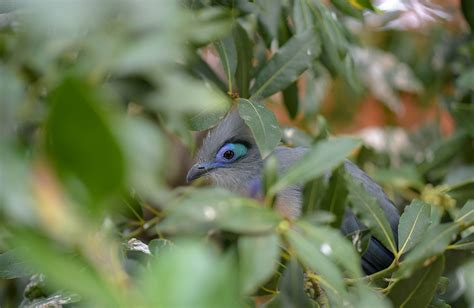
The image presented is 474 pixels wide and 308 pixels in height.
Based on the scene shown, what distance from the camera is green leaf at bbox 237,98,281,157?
1926mm

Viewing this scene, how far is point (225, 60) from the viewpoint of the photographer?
233 centimetres

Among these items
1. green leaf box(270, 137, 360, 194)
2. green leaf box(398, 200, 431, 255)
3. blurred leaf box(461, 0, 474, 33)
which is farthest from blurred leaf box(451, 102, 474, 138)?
green leaf box(270, 137, 360, 194)

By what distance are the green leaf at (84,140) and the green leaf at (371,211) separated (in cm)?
103

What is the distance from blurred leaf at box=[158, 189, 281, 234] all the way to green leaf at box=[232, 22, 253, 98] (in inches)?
44.2

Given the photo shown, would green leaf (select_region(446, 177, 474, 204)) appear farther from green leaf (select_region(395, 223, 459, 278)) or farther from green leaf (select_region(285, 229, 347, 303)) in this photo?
green leaf (select_region(285, 229, 347, 303))

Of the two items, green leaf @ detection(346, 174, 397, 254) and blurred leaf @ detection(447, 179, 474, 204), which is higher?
green leaf @ detection(346, 174, 397, 254)

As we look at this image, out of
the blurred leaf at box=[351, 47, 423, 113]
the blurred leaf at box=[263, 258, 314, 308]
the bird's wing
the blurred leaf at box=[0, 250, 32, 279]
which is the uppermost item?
the blurred leaf at box=[263, 258, 314, 308]

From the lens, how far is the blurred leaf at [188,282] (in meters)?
0.94

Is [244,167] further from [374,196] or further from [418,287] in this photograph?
[418,287]

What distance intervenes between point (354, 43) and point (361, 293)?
1.82m

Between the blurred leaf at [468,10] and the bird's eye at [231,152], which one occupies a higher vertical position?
the blurred leaf at [468,10]

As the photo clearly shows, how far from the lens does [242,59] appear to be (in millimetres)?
2389

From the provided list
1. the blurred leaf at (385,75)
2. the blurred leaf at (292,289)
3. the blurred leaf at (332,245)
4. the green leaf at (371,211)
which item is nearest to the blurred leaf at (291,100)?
the green leaf at (371,211)

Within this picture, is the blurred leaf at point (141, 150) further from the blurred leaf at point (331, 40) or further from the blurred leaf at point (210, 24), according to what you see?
the blurred leaf at point (331, 40)
